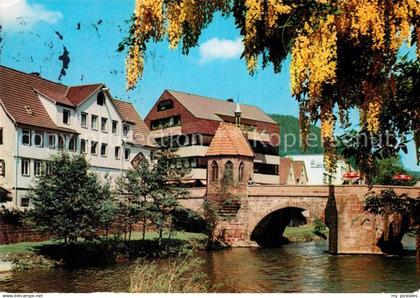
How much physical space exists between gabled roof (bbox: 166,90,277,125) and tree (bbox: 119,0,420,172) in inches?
1101

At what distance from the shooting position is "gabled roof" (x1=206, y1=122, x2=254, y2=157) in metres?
31.9

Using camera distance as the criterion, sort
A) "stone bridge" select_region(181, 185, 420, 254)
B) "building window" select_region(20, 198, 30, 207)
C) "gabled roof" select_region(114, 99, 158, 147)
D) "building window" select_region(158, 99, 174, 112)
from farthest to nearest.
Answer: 1. "building window" select_region(158, 99, 174, 112)
2. "gabled roof" select_region(114, 99, 158, 147)
3. "stone bridge" select_region(181, 185, 420, 254)
4. "building window" select_region(20, 198, 30, 207)

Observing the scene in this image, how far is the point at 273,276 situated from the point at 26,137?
11.3m

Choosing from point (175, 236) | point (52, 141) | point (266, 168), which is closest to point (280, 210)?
point (175, 236)

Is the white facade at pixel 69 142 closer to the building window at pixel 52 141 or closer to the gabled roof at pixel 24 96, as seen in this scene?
the building window at pixel 52 141

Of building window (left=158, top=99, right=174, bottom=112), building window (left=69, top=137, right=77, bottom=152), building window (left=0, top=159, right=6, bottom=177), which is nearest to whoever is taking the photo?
building window (left=0, top=159, right=6, bottom=177)

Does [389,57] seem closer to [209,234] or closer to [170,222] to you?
[170,222]

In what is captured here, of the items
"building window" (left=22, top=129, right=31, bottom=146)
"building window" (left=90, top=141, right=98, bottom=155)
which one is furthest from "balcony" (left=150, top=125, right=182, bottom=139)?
"building window" (left=22, top=129, right=31, bottom=146)

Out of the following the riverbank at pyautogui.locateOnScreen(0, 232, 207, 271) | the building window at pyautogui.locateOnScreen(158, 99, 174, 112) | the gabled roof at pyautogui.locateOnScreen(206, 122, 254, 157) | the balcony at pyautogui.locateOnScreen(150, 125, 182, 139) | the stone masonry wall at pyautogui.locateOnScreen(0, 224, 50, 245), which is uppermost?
the building window at pyautogui.locateOnScreen(158, 99, 174, 112)

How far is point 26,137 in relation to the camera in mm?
23781

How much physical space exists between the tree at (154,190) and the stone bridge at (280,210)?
4.56 meters

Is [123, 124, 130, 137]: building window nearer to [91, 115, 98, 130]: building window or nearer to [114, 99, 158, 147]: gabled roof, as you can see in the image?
[114, 99, 158, 147]: gabled roof

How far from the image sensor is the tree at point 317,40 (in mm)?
4449

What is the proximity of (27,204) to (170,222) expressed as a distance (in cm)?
594
